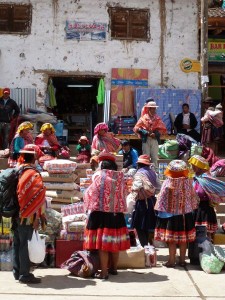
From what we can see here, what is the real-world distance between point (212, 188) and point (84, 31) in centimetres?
915

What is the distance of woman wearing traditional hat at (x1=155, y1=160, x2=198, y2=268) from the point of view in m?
8.72

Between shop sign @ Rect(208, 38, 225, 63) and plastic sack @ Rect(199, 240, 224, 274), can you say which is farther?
shop sign @ Rect(208, 38, 225, 63)

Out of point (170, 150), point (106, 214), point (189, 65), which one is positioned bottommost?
point (106, 214)

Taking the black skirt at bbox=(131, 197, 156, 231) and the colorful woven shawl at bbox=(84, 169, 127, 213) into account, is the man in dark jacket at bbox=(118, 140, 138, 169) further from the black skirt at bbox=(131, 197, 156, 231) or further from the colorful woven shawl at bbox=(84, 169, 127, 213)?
the colorful woven shawl at bbox=(84, 169, 127, 213)

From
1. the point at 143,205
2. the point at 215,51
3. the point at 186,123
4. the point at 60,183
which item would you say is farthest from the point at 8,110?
the point at 143,205

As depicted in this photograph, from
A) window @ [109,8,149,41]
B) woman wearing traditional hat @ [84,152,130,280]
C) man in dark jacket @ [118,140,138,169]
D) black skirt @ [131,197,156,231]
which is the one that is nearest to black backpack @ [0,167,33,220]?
woman wearing traditional hat @ [84,152,130,280]

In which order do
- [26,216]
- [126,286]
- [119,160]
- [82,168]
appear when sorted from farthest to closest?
[82,168] < [119,160] < [126,286] < [26,216]

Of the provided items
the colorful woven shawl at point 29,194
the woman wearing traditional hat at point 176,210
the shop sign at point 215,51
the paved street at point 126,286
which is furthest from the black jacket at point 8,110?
the colorful woven shawl at point 29,194

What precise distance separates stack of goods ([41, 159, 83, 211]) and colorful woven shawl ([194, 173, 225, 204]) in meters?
2.37

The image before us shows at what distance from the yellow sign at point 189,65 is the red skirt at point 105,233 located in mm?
10115

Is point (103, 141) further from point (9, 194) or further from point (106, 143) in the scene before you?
point (9, 194)

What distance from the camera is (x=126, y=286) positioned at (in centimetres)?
766

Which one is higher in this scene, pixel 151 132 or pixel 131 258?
pixel 151 132

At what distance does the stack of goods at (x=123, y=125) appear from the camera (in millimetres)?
16891
